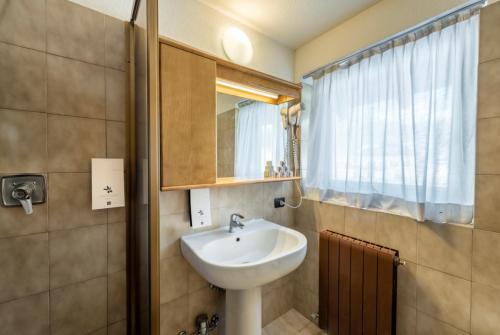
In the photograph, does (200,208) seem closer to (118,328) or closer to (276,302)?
(118,328)

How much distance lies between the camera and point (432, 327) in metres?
1.14

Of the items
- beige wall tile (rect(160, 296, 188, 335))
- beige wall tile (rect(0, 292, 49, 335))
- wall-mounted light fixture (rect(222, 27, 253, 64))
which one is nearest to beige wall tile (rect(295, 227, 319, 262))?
beige wall tile (rect(160, 296, 188, 335))

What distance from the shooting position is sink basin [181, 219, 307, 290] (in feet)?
3.22

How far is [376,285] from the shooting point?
4.05 feet

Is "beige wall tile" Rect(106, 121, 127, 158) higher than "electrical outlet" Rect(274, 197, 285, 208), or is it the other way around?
"beige wall tile" Rect(106, 121, 127, 158)

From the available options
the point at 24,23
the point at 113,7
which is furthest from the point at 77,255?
the point at 113,7

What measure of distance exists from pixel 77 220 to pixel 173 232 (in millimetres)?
468

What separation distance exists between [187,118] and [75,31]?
0.61m

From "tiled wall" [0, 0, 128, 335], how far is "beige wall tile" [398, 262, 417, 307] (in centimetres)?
161

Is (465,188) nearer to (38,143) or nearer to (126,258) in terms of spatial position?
(126,258)

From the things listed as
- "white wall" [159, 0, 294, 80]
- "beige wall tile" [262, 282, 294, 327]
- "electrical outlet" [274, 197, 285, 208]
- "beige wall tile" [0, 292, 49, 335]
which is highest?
"white wall" [159, 0, 294, 80]

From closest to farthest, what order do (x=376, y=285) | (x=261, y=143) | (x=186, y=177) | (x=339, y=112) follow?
1. (x=186, y=177)
2. (x=376, y=285)
3. (x=339, y=112)
4. (x=261, y=143)

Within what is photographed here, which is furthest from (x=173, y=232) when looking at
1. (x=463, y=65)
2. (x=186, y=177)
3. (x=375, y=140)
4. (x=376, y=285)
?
(x=463, y=65)

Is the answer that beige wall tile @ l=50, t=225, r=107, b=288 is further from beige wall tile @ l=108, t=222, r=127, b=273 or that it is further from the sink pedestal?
the sink pedestal
